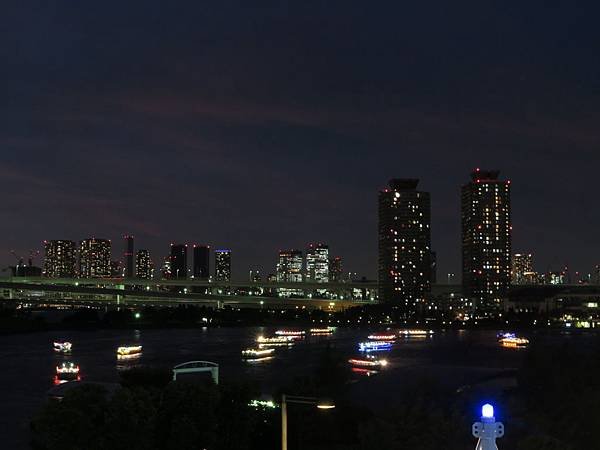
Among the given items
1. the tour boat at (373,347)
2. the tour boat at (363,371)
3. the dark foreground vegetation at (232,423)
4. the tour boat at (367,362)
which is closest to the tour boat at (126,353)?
the tour boat at (367,362)

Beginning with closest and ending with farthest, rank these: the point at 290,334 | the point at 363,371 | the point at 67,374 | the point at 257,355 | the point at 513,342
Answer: the point at 67,374, the point at 363,371, the point at 257,355, the point at 513,342, the point at 290,334

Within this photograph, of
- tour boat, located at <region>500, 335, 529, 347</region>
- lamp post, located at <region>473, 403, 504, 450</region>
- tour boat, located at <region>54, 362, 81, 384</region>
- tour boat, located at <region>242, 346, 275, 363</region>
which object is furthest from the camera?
tour boat, located at <region>500, 335, 529, 347</region>

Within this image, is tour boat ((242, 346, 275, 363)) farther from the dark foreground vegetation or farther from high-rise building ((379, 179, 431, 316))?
high-rise building ((379, 179, 431, 316))

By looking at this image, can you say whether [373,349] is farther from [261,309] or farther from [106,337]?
[261,309]

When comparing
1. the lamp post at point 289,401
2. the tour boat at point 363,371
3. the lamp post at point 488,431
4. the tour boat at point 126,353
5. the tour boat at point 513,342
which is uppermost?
the lamp post at point 488,431

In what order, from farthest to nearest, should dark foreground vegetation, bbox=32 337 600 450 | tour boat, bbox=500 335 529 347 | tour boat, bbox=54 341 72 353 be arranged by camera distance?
tour boat, bbox=500 335 529 347
tour boat, bbox=54 341 72 353
dark foreground vegetation, bbox=32 337 600 450

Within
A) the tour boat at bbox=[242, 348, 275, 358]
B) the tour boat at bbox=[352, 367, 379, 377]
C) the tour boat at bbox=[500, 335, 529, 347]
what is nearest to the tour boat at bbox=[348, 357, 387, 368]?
the tour boat at bbox=[352, 367, 379, 377]

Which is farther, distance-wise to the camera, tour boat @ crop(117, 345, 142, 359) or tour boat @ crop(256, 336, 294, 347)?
tour boat @ crop(256, 336, 294, 347)

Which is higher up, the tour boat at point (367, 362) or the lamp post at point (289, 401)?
the lamp post at point (289, 401)

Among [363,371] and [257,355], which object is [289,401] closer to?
[363,371]

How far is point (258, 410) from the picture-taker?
11.4 meters

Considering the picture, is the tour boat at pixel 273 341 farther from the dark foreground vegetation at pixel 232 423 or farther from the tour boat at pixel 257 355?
the dark foreground vegetation at pixel 232 423

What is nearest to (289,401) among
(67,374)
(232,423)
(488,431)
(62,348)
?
(488,431)

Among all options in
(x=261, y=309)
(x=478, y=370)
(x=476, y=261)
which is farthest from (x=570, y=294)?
(x=478, y=370)
